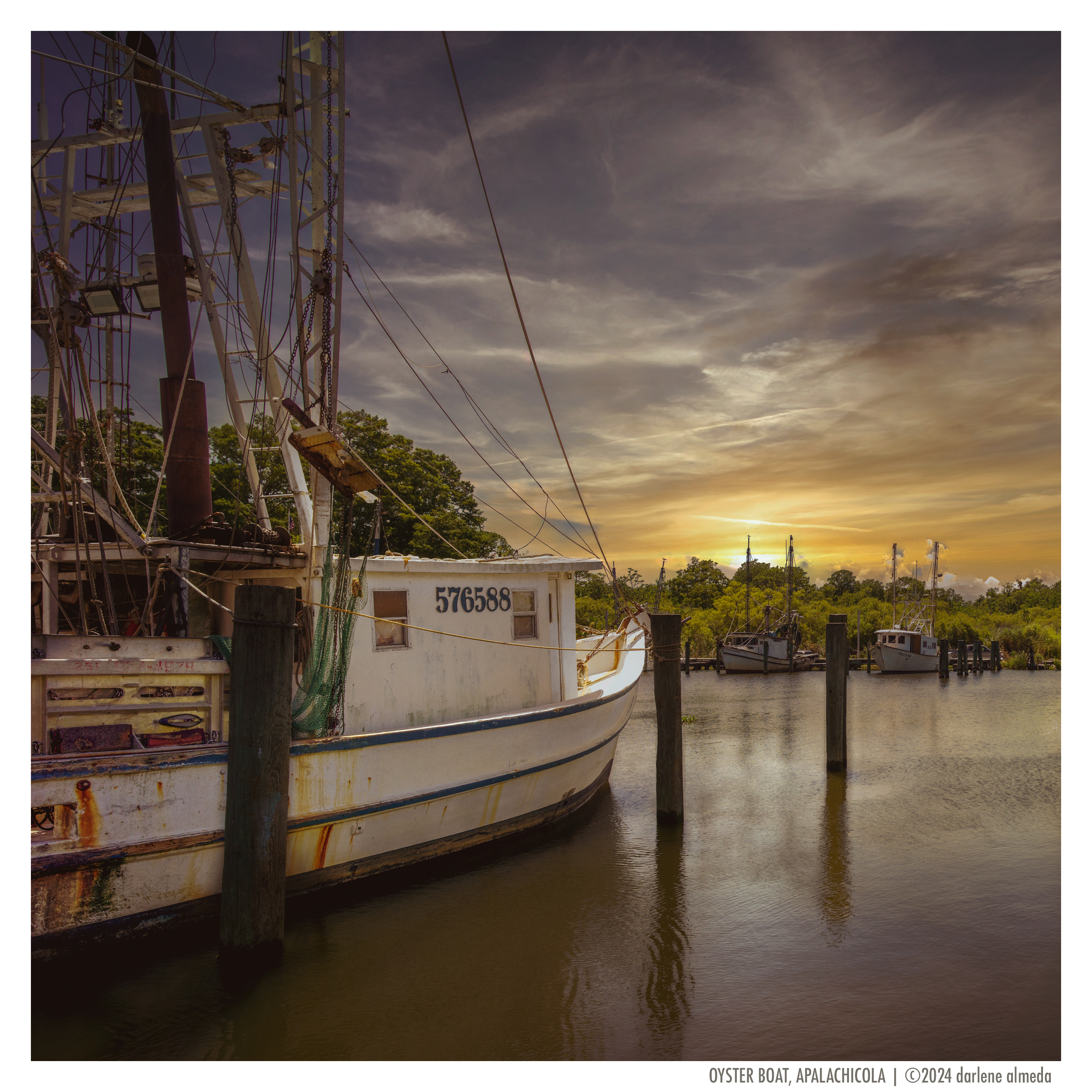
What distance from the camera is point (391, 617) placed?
8188mm

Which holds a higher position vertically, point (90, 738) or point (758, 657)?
point (90, 738)

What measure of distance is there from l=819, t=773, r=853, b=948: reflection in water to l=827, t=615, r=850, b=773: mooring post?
95 cm

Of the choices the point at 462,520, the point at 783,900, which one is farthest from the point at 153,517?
the point at 462,520

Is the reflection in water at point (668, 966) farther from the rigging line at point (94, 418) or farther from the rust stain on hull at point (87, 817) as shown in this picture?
the rigging line at point (94, 418)

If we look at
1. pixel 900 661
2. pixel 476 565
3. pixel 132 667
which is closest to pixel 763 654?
pixel 900 661

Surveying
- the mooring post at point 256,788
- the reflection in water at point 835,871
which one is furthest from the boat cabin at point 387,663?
the reflection in water at point 835,871

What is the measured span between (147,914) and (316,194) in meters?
7.10

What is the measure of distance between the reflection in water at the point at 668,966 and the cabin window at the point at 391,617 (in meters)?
3.73

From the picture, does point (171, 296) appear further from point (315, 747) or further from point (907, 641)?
point (907, 641)

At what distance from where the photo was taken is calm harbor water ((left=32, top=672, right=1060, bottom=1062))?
17.4 feet

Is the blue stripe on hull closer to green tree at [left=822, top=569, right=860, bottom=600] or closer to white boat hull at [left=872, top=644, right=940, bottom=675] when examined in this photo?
white boat hull at [left=872, top=644, right=940, bottom=675]

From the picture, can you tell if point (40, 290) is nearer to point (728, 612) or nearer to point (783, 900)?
point (783, 900)

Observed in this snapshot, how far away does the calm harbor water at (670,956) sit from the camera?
17.4 ft

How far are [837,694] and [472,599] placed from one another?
7.04 m
